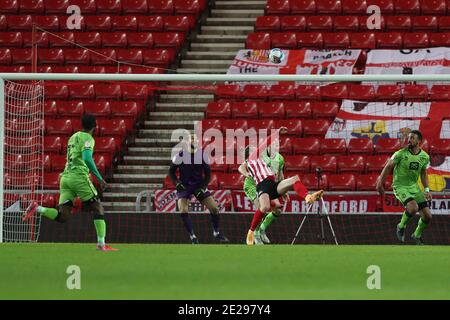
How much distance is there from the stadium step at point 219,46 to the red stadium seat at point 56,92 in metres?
4.55

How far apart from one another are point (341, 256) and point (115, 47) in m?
13.2

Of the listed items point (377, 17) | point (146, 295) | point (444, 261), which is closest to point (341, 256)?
point (444, 261)

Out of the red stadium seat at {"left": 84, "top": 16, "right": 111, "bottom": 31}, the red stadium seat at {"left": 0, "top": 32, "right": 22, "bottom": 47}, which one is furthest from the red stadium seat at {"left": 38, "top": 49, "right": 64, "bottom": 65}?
the red stadium seat at {"left": 84, "top": 16, "right": 111, "bottom": 31}

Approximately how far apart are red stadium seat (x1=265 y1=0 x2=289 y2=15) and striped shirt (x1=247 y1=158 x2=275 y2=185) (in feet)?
29.3

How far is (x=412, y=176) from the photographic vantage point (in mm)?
18891

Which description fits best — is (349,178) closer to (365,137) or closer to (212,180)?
(365,137)

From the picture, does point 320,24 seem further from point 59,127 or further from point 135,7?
point 59,127

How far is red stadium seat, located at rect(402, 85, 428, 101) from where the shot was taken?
72.4 feet

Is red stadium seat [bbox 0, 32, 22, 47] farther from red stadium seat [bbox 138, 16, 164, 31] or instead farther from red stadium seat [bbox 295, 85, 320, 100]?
red stadium seat [bbox 295, 85, 320, 100]

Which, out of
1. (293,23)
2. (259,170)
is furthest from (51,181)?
(293,23)

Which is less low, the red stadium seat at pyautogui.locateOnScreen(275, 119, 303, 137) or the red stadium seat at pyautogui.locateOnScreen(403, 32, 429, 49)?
the red stadium seat at pyautogui.locateOnScreen(403, 32, 429, 49)

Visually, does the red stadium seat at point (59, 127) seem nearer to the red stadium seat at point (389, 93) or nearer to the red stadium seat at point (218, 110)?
the red stadium seat at point (218, 110)

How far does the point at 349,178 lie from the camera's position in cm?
2164

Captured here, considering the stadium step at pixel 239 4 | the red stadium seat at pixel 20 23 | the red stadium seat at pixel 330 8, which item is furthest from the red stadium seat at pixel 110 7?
the red stadium seat at pixel 330 8
